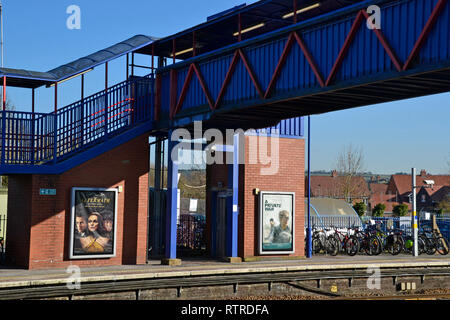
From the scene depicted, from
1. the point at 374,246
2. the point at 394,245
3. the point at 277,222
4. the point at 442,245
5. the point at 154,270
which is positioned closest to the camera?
the point at 154,270

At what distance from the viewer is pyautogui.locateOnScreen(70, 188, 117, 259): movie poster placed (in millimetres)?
19297

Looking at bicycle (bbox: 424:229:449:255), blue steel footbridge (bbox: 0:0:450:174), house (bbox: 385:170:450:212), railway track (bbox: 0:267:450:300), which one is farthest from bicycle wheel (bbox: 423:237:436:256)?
house (bbox: 385:170:450:212)

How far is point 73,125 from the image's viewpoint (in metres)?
19.3

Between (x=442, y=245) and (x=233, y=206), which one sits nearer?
(x=233, y=206)

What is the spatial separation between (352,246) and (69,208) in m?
11.6

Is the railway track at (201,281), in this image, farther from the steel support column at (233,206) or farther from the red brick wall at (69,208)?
the red brick wall at (69,208)

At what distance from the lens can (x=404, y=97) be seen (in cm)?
1529

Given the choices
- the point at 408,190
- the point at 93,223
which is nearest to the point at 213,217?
the point at 93,223

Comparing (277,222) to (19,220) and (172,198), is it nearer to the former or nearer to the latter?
(172,198)

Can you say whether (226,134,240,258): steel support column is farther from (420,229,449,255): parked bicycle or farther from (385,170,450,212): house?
(385,170,450,212): house

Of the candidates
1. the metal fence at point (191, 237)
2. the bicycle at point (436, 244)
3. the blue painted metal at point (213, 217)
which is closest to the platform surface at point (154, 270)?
the blue painted metal at point (213, 217)

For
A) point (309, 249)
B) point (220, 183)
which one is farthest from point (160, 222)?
point (309, 249)

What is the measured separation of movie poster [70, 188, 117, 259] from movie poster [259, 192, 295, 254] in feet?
17.6

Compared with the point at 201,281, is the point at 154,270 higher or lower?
higher
